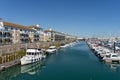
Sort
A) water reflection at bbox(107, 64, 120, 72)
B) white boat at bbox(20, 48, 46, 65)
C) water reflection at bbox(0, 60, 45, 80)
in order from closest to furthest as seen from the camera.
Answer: water reflection at bbox(0, 60, 45, 80) → water reflection at bbox(107, 64, 120, 72) → white boat at bbox(20, 48, 46, 65)

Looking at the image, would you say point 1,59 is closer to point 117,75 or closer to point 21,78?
point 21,78

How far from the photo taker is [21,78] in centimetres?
4644

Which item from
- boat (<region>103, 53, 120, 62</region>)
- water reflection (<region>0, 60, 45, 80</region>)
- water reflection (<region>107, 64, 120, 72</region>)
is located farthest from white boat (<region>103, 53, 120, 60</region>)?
water reflection (<region>0, 60, 45, 80</region>)

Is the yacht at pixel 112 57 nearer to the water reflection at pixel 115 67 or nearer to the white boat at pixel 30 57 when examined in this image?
the water reflection at pixel 115 67

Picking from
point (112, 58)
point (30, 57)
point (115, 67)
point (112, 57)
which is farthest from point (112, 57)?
point (30, 57)

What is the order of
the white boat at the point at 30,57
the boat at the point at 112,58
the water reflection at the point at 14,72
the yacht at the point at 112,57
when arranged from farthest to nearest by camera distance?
the yacht at the point at 112,57, the boat at the point at 112,58, the white boat at the point at 30,57, the water reflection at the point at 14,72

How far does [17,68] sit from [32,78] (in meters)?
11.2

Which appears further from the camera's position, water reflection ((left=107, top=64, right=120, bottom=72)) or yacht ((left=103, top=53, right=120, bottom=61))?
yacht ((left=103, top=53, right=120, bottom=61))

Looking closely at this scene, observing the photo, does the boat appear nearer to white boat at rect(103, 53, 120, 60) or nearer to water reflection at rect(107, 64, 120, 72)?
white boat at rect(103, 53, 120, 60)

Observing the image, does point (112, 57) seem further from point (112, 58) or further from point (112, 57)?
point (112, 58)

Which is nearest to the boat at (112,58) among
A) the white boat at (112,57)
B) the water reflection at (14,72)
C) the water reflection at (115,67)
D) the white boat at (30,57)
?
the white boat at (112,57)

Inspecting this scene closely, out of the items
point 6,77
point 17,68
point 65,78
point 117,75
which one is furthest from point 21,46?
point 117,75

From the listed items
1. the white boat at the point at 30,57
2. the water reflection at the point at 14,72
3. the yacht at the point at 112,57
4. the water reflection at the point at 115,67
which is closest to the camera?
the water reflection at the point at 14,72

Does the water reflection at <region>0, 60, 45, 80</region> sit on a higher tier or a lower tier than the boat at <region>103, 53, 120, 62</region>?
lower
